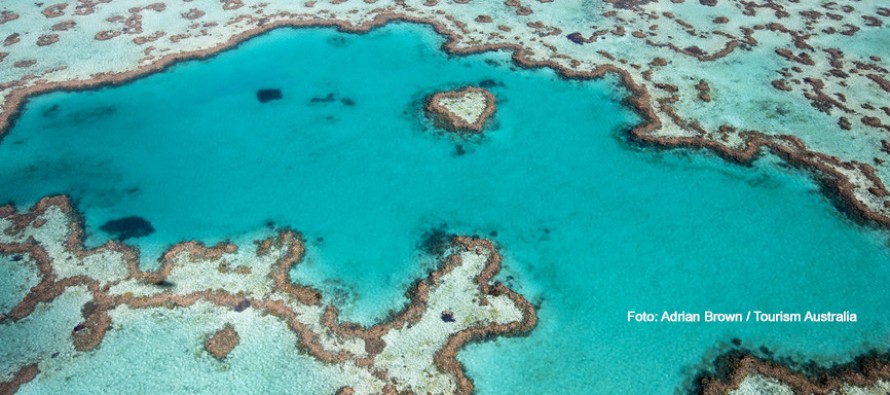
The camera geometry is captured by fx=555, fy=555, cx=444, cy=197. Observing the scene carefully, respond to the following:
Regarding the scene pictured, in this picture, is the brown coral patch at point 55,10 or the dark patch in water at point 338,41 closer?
the dark patch in water at point 338,41

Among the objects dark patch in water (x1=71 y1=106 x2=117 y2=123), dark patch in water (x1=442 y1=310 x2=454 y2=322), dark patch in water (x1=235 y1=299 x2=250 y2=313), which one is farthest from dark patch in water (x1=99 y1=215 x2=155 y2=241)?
dark patch in water (x1=442 y1=310 x2=454 y2=322)

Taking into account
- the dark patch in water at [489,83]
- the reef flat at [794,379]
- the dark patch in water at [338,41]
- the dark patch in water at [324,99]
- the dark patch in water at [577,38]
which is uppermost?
the dark patch in water at [577,38]

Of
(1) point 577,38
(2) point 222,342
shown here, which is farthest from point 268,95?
(1) point 577,38

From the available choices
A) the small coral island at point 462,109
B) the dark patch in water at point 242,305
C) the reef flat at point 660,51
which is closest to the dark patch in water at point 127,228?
the dark patch in water at point 242,305

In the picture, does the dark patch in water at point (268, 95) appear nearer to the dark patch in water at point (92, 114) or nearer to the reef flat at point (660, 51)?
the reef flat at point (660, 51)

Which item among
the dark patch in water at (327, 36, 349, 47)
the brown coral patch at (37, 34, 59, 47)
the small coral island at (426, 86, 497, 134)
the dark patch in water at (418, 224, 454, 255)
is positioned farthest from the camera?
the dark patch in water at (327, 36, 349, 47)

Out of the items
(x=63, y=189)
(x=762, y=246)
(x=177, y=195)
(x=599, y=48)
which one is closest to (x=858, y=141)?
(x=762, y=246)

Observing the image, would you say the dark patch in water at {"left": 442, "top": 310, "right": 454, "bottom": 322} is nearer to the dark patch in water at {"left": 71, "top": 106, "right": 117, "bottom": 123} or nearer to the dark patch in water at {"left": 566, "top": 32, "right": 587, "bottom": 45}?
the dark patch in water at {"left": 566, "top": 32, "right": 587, "bottom": 45}
